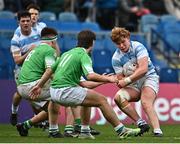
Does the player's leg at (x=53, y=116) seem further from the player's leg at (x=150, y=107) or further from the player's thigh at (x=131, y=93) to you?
the player's leg at (x=150, y=107)

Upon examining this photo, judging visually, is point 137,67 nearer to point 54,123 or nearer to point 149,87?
point 149,87

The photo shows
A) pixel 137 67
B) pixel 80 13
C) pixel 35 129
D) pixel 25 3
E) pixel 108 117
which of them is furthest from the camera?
pixel 80 13

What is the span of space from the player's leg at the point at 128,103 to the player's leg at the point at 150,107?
0.15 meters

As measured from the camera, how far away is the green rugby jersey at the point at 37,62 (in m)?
14.0

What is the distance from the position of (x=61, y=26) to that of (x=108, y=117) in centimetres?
1018

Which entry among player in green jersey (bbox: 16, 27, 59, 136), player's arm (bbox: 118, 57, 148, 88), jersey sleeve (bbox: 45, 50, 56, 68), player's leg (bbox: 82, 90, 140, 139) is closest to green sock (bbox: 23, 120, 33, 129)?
player in green jersey (bbox: 16, 27, 59, 136)

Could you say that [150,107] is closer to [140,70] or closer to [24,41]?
[140,70]

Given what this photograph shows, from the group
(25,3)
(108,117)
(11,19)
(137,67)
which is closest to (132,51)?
(137,67)

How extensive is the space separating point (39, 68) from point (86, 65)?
5.33ft

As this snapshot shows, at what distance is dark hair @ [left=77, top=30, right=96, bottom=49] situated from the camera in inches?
515

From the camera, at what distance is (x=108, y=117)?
1303 centimetres

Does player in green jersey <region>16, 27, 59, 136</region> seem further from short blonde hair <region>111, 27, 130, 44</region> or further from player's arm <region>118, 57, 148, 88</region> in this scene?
player's arm <region>118, 57, 148, 88</region>

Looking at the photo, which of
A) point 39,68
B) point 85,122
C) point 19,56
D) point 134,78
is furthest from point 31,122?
point 19,56

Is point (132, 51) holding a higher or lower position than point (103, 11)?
higher
